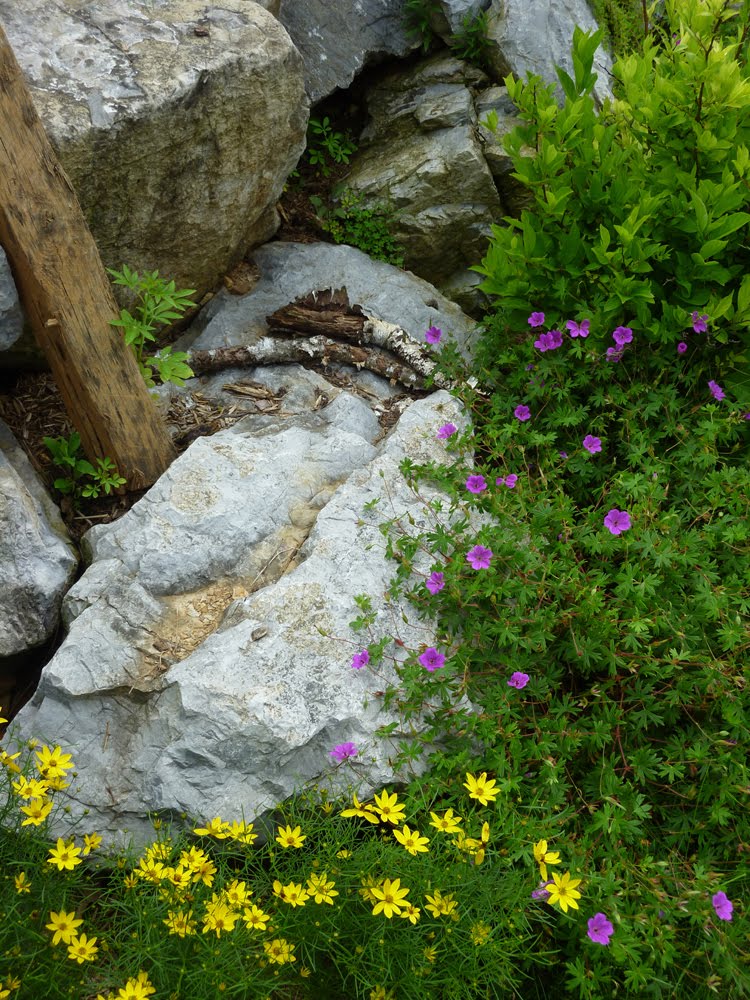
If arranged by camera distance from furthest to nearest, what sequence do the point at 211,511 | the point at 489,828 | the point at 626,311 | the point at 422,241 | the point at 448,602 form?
1. the point at 422,241
2. the point at 626,311
3. the point at 211,511
4. the point at 448,602
5. the point at 489,828

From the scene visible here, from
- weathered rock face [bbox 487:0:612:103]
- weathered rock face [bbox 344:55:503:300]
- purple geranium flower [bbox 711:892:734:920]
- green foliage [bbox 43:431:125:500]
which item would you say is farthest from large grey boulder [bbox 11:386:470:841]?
weathered rock face [bbox 487:0:612:103]

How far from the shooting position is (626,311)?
393cm

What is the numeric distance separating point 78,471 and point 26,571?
669mm

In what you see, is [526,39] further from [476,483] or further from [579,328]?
[476,483]

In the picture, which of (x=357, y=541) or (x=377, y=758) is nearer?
(x=377, y=758)

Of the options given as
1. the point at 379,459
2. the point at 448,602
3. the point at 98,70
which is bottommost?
the point at 448,602

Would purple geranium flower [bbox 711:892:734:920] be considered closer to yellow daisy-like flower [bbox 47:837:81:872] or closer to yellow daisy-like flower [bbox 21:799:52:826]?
yellow daisy-like flower [bbox 47:837:81:872]

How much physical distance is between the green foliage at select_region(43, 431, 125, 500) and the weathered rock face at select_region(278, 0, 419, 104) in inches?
123

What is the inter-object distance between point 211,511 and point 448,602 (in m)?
1.08

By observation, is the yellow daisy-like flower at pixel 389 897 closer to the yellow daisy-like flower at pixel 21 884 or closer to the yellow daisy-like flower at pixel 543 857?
the yellow daisy-like flower at pixel 543 857

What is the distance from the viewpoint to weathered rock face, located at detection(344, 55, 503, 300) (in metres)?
5.62

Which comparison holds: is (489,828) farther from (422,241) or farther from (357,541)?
(422,241)

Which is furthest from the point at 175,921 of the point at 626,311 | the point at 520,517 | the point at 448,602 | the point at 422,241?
the point at 422,241

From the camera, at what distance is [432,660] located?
3152 mm
